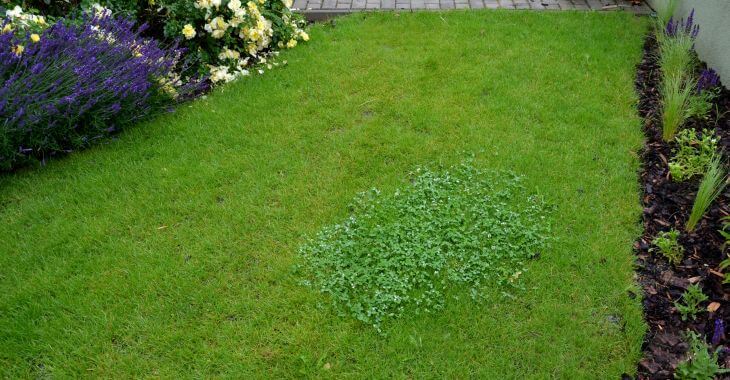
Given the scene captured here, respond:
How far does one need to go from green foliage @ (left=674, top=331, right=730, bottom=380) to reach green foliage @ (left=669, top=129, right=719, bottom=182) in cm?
156

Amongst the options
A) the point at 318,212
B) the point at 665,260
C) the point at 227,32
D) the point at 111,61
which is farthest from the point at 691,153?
the point at 111,61

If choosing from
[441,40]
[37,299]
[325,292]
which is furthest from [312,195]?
[441,40]

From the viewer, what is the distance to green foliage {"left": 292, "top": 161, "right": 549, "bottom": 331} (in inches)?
131

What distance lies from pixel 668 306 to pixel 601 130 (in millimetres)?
1824

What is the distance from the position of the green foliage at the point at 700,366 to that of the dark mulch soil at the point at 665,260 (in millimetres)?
64

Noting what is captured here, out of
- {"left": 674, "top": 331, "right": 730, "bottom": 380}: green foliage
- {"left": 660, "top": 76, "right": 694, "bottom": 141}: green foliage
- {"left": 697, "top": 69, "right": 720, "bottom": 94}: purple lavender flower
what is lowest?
{"left": 674, "top": 331, "right": 730, "bottom": 380}: green foliage

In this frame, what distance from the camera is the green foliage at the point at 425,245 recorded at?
3322 mm

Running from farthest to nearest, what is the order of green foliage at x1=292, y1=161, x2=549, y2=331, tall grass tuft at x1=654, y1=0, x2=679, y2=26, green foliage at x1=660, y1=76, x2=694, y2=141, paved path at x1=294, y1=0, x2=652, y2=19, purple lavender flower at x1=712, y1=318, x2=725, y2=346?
paved path at x1=294, y1=0, x2=652, y2=19, tall grass tuft at x1=654, y1=0, x2=679, y2=26, green foliage at x1=660, y1=76, x2=694, y2=141, green foliage at x1=292, y1=161, x2=549, y2=331, purple lavender flower at x1=712, y1=318, x2=725, y2=346

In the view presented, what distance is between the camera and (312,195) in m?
4.06

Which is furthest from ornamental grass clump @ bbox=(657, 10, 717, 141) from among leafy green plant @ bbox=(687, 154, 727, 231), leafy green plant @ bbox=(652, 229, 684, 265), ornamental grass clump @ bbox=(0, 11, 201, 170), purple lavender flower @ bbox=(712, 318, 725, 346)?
ornamental grass clump @ bbox=(0, 11, 201, 170)

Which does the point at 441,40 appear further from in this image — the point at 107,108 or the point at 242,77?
the point at 107,108

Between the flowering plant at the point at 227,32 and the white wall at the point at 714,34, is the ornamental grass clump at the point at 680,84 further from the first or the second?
the flowering plant at the point at 227,32

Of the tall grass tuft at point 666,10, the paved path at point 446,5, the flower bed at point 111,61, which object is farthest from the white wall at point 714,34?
the flower bed at point 111,61

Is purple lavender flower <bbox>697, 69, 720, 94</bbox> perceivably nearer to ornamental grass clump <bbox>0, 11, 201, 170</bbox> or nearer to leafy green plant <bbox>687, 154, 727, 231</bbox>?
leafy green plant <bbox>687, 154, 727, 231</bbox>
